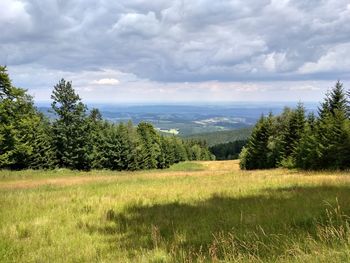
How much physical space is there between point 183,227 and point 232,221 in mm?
1099

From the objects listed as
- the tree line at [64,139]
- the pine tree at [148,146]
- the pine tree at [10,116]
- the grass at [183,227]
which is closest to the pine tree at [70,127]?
the tree line at [64,139]

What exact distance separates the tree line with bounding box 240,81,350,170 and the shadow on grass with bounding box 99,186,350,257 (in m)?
20.8

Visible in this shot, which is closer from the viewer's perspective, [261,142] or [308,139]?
[308,139]

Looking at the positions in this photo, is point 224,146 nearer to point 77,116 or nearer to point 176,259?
point 77,116

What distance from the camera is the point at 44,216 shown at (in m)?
9.27

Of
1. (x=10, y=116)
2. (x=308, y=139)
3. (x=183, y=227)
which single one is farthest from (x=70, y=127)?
(x=183, y=227)

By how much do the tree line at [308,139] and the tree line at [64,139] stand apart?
947 inches

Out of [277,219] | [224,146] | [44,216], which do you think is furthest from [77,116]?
[224,146]

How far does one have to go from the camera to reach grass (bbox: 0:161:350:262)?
5.33 metres

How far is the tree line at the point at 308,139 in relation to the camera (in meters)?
29.8

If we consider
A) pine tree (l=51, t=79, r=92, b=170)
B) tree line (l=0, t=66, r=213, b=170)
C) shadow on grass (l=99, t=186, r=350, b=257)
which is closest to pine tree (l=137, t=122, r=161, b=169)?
tree line (l=0, t=66, r=213, b=170)

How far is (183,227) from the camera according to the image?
24.9 feet

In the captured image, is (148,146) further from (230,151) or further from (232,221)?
(230,151)

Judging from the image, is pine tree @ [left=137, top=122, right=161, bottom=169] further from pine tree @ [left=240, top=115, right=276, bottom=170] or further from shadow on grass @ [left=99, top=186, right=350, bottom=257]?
shadow on grass @ [left=99, top=186, right=350, bottom=257]
